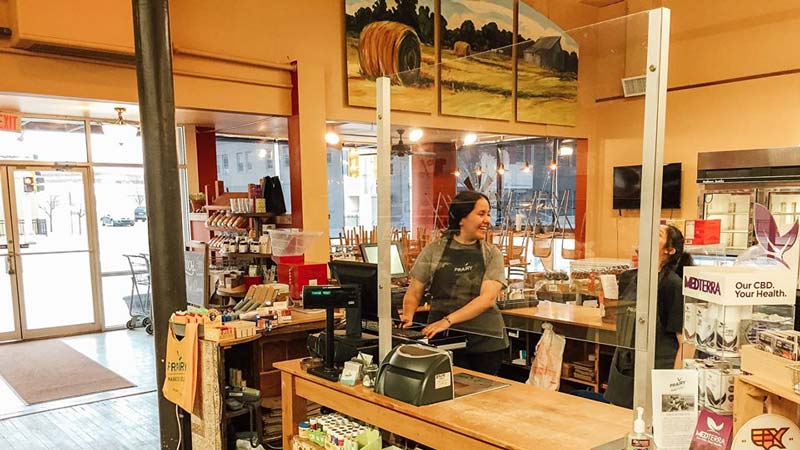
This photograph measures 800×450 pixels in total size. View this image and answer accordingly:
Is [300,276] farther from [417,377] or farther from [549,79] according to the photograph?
[549,79]

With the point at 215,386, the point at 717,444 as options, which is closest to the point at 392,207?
the point at 215,386

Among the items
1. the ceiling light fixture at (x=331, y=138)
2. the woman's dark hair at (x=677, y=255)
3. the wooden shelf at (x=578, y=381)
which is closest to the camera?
the woman's dark hair at (x=677, y=255)

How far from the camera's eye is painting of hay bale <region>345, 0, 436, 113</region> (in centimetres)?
598

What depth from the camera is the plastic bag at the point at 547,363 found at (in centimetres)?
345

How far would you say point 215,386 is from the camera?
3.09m

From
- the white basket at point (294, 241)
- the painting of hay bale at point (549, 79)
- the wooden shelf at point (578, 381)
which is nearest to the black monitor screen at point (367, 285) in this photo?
the painting of hay bale at point (549, 79)

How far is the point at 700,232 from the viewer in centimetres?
308

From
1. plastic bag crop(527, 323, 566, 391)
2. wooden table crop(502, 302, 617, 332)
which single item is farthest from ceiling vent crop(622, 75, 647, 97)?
plastic bag crop(527, 323, 566, 391)

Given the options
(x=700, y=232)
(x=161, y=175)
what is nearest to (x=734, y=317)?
(x=700, y=232)

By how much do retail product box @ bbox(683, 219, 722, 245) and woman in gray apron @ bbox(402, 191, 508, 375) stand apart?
0.95m

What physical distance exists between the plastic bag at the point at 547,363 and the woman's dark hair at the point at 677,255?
976mm

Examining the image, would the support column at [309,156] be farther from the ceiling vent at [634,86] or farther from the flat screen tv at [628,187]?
the ceiling vent at [634,86]

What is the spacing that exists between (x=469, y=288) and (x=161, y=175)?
7.11 ft

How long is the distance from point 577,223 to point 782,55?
208 inches
